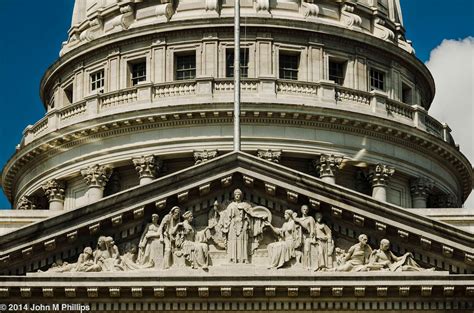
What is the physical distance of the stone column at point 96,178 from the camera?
69.6m

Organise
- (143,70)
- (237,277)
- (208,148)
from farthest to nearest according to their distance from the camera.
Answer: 1. (143,70)
2. (208,148)
3. (237,277)

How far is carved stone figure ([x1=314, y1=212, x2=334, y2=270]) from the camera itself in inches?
1681

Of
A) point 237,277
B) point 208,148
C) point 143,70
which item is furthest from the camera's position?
point 143,70

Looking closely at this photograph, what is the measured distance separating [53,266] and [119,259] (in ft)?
5.71

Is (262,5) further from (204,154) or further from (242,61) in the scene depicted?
(204,154)

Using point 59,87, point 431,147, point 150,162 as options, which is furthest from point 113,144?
point 431,147

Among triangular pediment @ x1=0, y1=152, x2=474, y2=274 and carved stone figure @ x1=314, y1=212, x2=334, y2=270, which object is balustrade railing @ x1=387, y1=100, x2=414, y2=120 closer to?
triangular pediment @ x1=0, y1=152, x2=474, y2=274

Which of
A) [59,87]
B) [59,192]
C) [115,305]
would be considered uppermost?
[59,87]

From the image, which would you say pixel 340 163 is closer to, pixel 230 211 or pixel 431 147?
pixel 431 147

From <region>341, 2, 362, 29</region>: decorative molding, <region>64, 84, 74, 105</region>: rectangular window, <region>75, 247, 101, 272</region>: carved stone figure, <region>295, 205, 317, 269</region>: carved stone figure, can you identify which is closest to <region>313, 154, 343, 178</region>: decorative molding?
<region>341, 2, 362, 29</region>: decorative molding

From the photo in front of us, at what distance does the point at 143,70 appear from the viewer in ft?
241

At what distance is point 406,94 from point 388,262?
114ft

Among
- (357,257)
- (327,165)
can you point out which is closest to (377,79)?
(327,165)

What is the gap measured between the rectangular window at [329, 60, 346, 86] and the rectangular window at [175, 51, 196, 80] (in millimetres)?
6274
